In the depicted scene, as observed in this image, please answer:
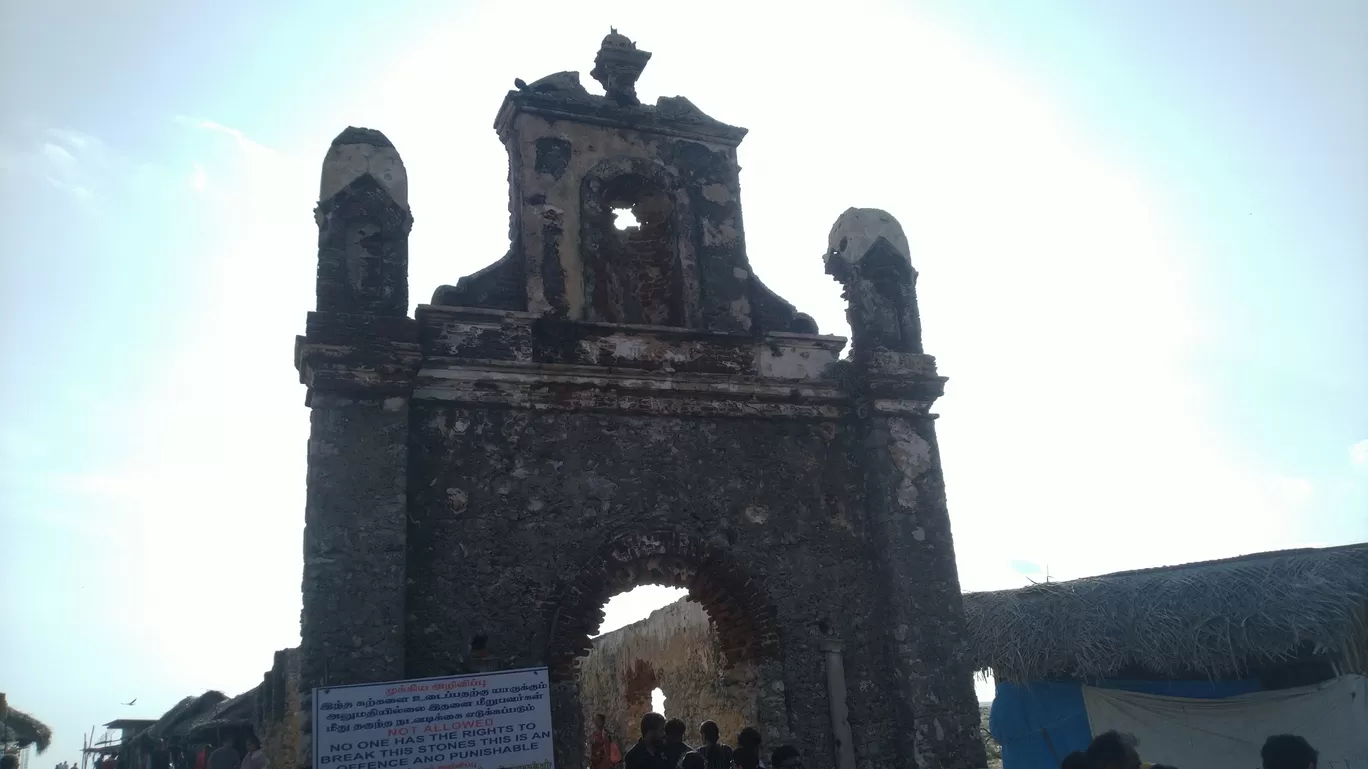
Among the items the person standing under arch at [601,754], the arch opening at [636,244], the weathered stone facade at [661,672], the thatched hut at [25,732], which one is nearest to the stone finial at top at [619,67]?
the arch opening at [636,244]

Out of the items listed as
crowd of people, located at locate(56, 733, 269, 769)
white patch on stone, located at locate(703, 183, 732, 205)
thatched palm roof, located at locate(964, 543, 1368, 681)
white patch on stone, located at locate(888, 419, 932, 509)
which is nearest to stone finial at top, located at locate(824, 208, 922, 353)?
white patch on stone, located at locate(888, 419, 932, 509)

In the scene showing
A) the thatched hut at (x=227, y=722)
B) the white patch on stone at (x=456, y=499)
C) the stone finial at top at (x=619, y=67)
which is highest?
the stone finial at top at (x=619, y=67)

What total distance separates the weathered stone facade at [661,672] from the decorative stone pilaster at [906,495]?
161 cm

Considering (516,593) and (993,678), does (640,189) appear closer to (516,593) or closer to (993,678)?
(516,593)

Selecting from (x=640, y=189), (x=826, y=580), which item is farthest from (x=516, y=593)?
(x=640, y=189)

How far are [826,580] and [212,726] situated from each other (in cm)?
1057

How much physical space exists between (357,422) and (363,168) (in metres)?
1.90

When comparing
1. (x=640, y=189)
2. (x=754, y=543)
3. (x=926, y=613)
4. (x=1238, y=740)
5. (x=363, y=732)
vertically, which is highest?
(x=640, y=189)

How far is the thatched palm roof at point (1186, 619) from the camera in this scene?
766cm

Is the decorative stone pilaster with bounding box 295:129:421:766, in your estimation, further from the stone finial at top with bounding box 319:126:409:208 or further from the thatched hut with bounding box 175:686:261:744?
the thatched hut with bounding box 175:686:261:744

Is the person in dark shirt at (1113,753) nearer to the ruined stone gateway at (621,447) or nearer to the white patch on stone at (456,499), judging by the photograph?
the ruined stone gateway at (621,447)

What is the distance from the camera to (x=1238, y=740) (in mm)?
7957

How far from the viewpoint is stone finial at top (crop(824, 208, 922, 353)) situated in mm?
8125

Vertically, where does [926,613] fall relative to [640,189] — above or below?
below
